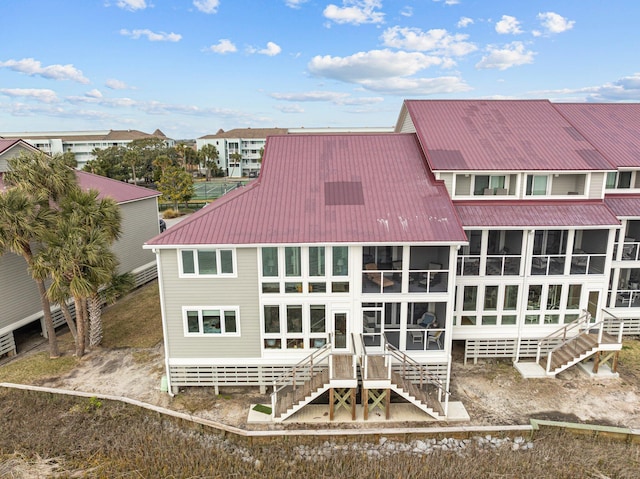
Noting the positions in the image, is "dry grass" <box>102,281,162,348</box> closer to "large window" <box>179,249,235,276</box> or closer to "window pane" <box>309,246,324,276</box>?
"large window" <box>179,249,235,276</box>

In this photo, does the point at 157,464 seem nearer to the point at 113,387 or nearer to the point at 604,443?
the point at 113,387

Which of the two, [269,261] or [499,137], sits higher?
[499,137]

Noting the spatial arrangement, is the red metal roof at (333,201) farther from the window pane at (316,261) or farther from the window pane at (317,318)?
the window pane at (317,318)

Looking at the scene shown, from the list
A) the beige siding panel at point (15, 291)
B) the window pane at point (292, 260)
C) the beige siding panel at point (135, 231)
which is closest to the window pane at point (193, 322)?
the window pane at point (292, 260)

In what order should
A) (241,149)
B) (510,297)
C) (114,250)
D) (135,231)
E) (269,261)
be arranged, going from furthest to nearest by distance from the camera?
(241,149)
(135,231)
(114,250)
(510,297)
(269,261)

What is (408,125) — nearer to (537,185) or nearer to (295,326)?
(537,185)

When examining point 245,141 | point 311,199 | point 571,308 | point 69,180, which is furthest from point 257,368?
point 245,141

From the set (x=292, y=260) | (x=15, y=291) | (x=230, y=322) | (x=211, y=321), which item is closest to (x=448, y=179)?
(x=292, y=260)
